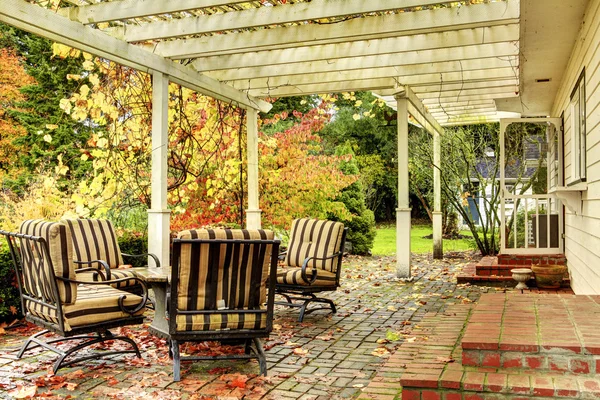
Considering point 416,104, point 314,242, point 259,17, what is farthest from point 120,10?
point 416,104

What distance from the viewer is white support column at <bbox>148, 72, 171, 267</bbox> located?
22.2 ft

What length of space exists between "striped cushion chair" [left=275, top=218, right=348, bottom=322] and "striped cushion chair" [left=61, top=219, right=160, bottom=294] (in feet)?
4.98

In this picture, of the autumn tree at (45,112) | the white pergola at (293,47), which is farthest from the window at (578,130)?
the autumn tree at (45,112)

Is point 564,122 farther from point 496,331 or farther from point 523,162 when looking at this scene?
point 496,331

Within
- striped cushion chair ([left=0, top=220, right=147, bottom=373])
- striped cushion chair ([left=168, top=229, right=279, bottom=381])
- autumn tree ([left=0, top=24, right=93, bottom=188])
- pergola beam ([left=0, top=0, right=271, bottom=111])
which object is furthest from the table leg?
autumn tree ([left=0, top=24, right=93, bottom=188])

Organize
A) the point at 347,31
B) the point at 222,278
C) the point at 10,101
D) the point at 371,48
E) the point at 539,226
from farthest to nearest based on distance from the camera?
the point at 10,101, the point at 539,226, the point at 371,48, the point at 347,31, the point at 222,278

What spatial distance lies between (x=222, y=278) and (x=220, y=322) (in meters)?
0.30

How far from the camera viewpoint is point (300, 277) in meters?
6.16

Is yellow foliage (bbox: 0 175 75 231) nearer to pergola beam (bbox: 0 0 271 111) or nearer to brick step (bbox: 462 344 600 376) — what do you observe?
pergola beam (bbox: 0 0 271 111)

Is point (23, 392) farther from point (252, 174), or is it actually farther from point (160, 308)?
point (252, 174)

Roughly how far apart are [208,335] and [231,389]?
0.45 meters

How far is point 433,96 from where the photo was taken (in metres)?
10.1

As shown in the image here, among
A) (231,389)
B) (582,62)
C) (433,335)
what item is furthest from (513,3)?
(231,389)

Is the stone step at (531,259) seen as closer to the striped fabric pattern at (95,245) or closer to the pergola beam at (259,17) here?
the pergola beam at (259,17)
